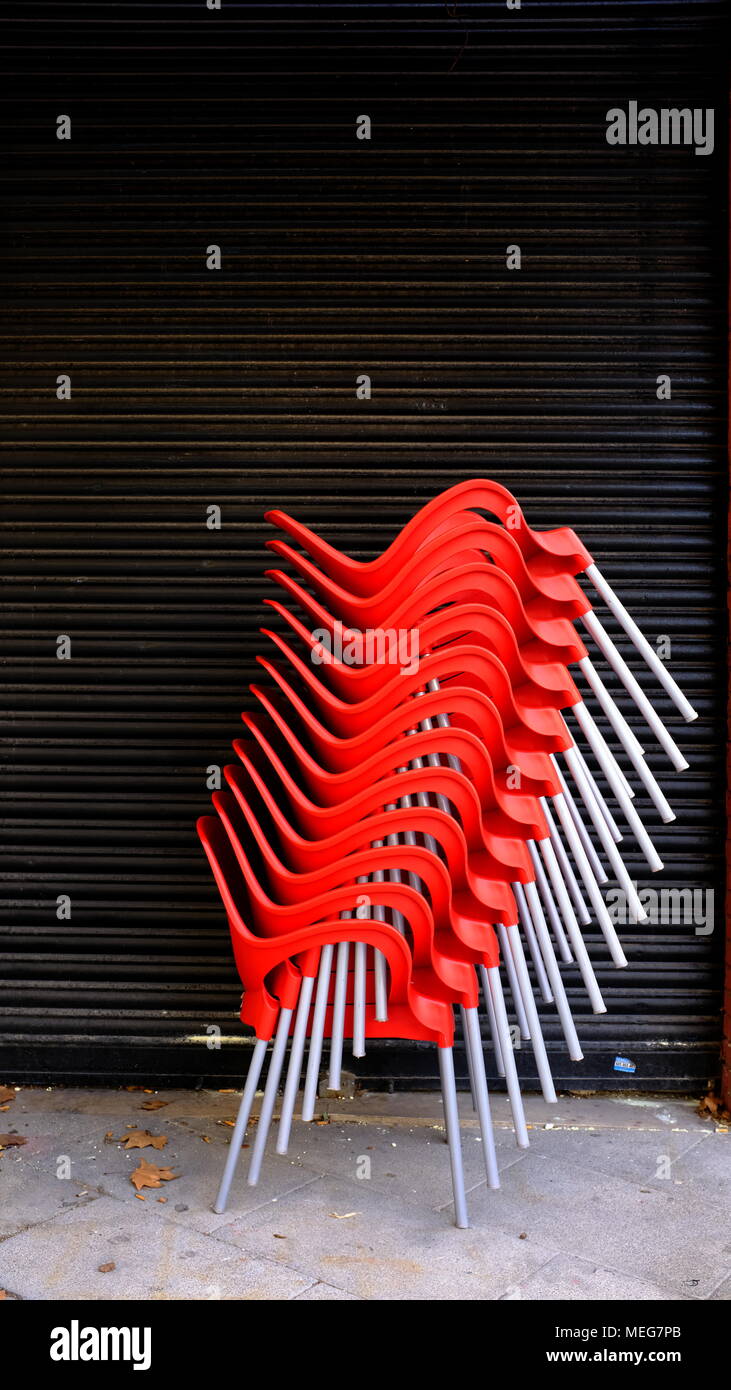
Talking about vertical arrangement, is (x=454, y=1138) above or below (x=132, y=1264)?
above

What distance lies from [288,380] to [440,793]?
101 inches

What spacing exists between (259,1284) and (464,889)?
1571 millimetres

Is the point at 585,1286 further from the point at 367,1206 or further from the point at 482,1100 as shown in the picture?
the point at 367,1206

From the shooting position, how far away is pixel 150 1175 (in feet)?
15.9

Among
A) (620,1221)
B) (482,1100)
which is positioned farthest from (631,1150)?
(482,1100)

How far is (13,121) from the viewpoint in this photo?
19.3 feet

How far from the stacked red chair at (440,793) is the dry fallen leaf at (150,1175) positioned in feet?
1.26

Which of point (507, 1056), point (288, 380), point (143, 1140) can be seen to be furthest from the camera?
point (288, 380)

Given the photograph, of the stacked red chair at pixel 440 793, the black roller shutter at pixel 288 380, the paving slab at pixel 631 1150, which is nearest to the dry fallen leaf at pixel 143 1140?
the black roller shutter at pixel 288 380

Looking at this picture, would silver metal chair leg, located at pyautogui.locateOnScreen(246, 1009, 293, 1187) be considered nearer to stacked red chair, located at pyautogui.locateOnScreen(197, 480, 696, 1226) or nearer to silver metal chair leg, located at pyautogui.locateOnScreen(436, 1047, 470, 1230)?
stacked red chair, located at pyautogui.locateOnScreen(197, 480, 696, 1226)

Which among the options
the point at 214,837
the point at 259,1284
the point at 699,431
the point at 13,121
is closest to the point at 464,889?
the point at 214,837

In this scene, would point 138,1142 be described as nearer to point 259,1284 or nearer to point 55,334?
point 259,1284

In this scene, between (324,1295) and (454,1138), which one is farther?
(454,1138)

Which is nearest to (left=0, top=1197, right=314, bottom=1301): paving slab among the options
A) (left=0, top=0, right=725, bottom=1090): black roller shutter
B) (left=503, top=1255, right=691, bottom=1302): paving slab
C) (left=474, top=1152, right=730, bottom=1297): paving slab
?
(left=503, top=1255, right=691, bottom=1302): paving slab
